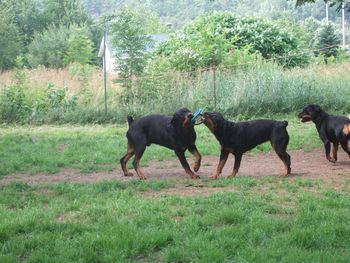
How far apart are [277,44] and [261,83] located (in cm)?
874

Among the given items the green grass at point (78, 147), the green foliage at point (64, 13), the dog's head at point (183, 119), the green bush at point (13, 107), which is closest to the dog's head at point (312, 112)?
the green grass at point (78, 147)

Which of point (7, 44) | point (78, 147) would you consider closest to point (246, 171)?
point (78, 147)

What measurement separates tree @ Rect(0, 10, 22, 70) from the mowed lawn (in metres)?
42.6

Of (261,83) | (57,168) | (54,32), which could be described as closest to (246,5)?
(54,32)

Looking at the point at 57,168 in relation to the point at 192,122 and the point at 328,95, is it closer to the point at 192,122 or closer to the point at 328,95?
the point at 192,122

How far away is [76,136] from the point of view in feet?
48.2

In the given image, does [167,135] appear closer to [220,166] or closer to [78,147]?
[220,166]

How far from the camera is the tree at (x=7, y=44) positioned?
1916 inches

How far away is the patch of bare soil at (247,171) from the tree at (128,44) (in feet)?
26.2

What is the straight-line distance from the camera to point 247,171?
9742 millimetres

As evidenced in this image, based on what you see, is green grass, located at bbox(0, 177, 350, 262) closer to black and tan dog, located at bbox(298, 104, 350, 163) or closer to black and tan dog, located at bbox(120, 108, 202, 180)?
black and tan dog, located at bbox(120, 108, 202, 180)

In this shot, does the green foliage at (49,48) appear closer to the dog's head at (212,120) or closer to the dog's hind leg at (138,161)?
the dog's hind leg at (138,161)

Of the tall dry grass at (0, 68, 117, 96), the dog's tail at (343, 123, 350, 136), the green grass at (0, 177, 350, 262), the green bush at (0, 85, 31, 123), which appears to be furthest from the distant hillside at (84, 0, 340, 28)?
the green grass at (0, 177, 350, 262)

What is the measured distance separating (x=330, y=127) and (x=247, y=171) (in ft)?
5.71
